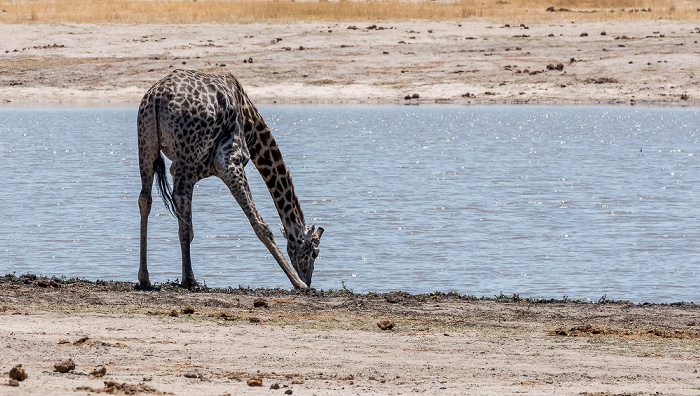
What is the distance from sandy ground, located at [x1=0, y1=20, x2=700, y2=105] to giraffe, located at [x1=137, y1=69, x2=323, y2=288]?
2757 cm

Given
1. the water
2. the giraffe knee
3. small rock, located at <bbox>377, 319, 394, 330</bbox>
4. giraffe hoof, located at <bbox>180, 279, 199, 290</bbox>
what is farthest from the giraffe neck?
small rock, located at <bbox>377, 319, 394, 330</bbox>

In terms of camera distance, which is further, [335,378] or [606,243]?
[606,243]

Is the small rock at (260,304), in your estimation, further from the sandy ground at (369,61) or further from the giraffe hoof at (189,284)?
the sandy ground at (369,61)

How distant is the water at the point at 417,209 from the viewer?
1320 cm

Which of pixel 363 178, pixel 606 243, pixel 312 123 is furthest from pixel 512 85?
pixel 606 243

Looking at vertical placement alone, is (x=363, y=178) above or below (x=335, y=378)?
below

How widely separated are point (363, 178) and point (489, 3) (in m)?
48.4

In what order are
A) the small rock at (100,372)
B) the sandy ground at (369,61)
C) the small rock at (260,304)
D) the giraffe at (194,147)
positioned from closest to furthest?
the small rock at (100,372) → the small rock at (260,304) → the giraffe at (194,147) → the sandy ground at (369,61)

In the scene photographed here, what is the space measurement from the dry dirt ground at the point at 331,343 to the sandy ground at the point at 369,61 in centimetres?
2896

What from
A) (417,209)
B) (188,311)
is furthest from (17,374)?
(417,209)

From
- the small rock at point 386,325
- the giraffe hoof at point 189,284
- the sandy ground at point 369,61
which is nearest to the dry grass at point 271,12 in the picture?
the sandy ground at point 369,61

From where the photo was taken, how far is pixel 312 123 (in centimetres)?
3472

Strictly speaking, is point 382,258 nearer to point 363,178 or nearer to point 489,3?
point 363,178

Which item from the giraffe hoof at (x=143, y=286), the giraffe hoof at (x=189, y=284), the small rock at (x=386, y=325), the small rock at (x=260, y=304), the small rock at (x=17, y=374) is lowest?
the giraffe hoof at (x=189, y=284)
